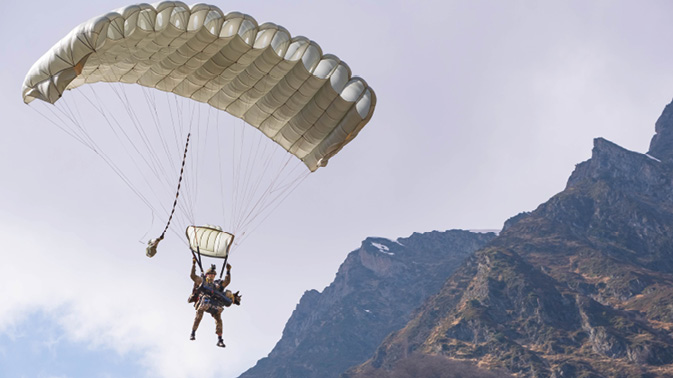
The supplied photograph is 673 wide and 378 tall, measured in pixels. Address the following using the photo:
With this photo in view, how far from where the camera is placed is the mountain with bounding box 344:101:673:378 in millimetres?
134000

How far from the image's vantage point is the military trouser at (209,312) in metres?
24.3

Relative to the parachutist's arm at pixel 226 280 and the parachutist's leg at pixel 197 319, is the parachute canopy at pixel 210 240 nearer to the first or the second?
the parachutist's arm at pixel 226 280

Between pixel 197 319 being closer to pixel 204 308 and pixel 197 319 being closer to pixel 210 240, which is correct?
pixel 204 308

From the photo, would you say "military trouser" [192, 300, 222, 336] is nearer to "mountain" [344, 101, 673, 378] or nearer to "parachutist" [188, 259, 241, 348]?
"parachutist" [188, 259, 241, 348]

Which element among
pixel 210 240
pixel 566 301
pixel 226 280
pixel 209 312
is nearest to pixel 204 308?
pixel 209 312

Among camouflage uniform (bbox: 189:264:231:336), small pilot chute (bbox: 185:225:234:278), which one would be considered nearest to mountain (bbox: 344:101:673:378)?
small pilot chute (bbox: 185:225:234:278)

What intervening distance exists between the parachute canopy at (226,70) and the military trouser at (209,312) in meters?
8.53

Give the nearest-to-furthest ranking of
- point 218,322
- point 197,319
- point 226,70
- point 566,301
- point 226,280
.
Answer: point 197,319 → point 218,322 → point 226,280 → point 226,70 → point 566,301

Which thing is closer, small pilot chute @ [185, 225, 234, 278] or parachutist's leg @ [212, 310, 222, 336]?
parachutist's leg @ [212, 310, 222, 336]

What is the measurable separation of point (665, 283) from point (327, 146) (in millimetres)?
147030

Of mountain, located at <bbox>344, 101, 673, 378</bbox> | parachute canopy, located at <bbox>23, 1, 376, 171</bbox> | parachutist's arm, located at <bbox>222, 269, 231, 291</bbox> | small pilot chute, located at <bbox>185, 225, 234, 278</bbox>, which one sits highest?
mountain, located at <bbox>344, 101, 673, 378</bbox>

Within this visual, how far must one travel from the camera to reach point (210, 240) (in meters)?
27.5

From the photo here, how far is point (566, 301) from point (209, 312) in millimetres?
144071

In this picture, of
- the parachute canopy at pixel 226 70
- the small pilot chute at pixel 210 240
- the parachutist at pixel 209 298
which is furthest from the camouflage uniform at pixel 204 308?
the parachute canopy at pixel 226 70
